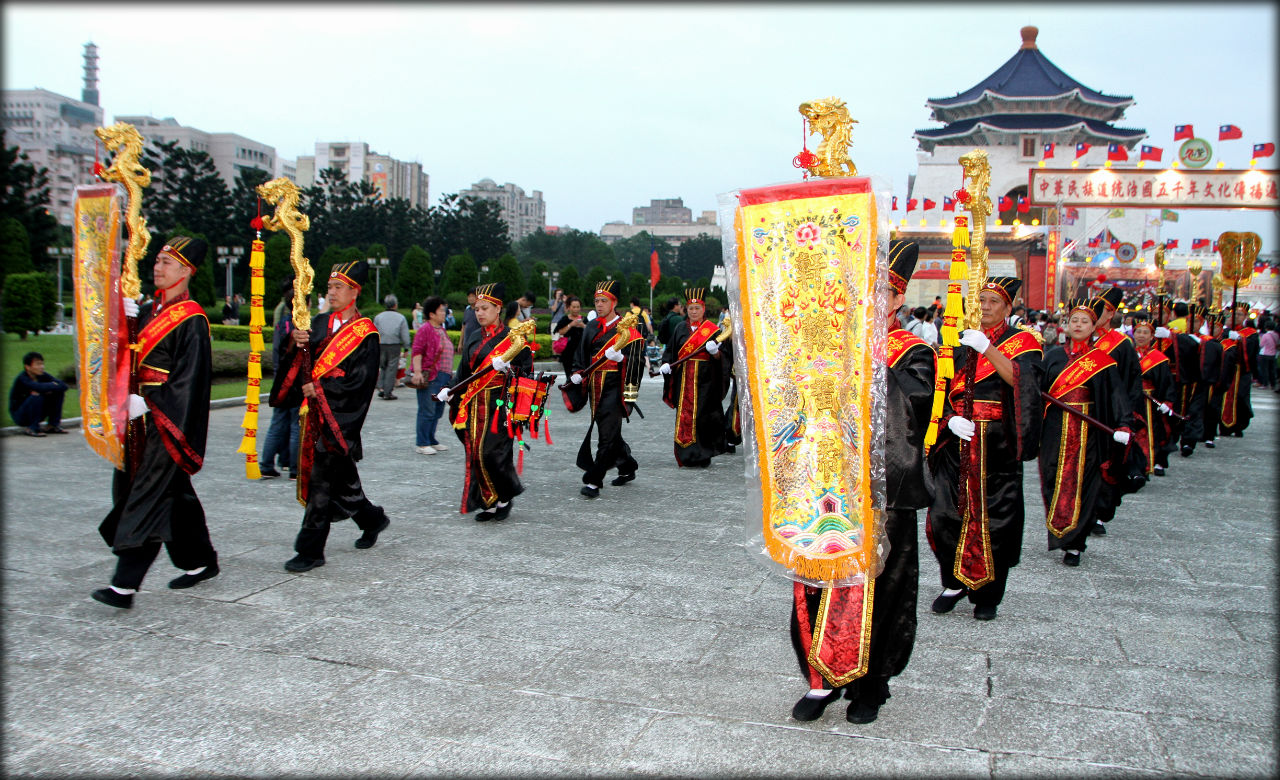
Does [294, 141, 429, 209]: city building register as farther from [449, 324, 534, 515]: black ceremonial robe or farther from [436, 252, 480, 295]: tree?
[449, 324, 534, 515]: black ceremonial robe

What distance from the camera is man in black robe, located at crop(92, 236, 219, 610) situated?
4.52 meters

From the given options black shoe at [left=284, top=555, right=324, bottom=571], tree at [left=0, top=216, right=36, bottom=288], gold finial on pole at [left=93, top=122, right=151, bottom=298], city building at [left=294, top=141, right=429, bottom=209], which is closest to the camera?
gold finial on pole at [left=93, top=122, right=151, bottom=298]

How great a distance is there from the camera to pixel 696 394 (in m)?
9.58

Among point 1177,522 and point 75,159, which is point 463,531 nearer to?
point 1177,522

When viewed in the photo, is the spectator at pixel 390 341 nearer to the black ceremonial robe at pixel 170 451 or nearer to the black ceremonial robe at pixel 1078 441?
the black ceremonial robe at pixel 170 451

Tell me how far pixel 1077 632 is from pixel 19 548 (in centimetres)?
581

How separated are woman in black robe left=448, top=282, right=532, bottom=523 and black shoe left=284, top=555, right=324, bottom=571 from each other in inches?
54.6

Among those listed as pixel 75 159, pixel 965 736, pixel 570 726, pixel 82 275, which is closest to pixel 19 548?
pixel 82 275

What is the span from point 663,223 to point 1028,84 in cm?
11866

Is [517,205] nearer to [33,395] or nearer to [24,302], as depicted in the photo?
[24,302]

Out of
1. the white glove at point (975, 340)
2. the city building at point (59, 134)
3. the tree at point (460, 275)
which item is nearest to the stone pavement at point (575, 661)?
the white glove at point (975, 340)

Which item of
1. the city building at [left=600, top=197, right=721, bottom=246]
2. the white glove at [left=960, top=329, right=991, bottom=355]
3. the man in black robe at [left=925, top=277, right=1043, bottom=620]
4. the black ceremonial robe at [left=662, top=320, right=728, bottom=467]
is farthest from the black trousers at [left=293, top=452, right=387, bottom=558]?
the city building at [left=600, top=197, right=721, bottom=246]

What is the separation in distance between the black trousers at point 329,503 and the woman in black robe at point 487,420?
0.91 meters

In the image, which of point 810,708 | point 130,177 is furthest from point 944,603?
point 130,177
